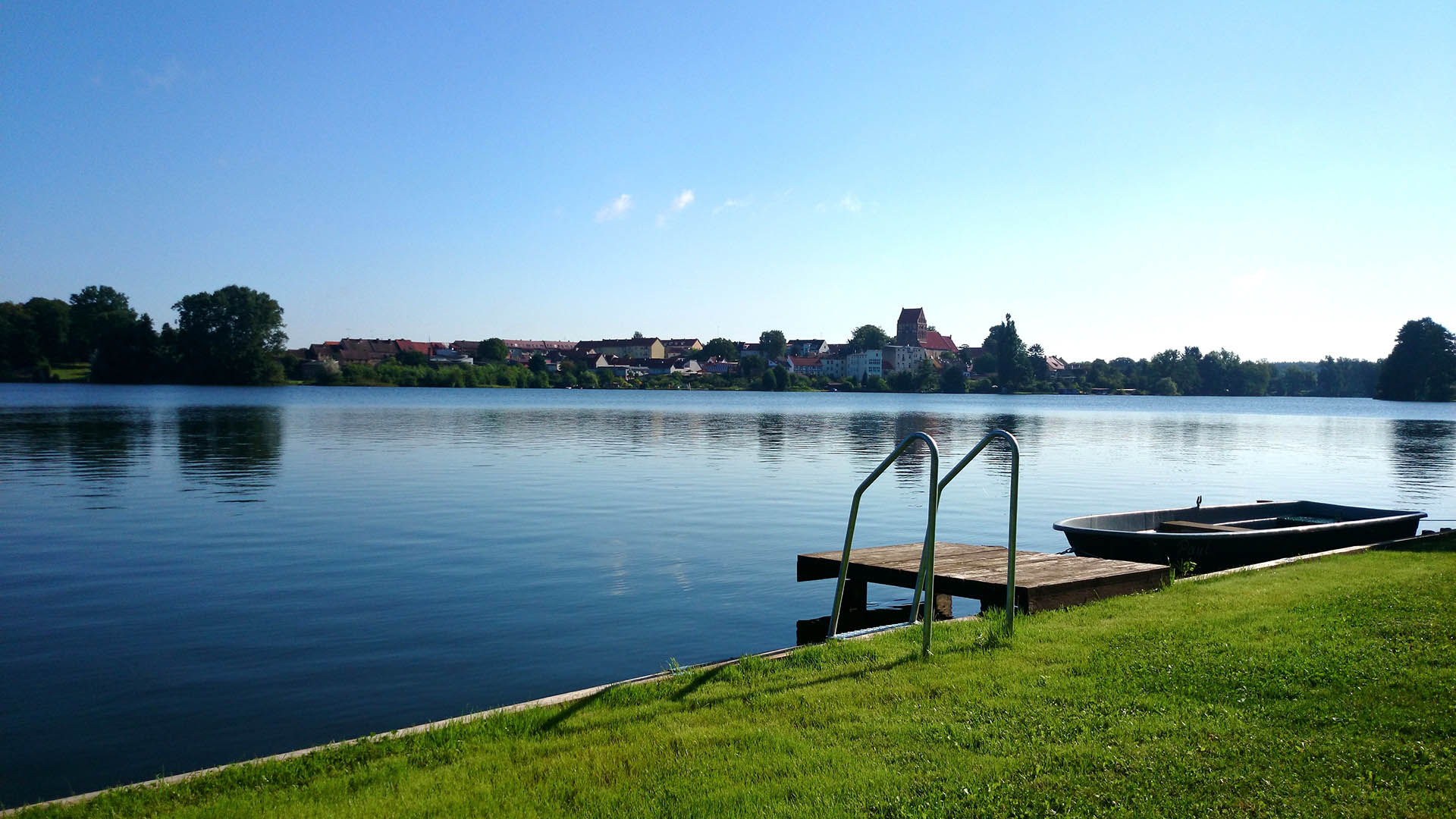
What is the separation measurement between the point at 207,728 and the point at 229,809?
429 cm

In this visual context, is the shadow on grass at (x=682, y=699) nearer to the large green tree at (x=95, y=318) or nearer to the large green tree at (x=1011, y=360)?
the large green tree at (x=95, y=318)

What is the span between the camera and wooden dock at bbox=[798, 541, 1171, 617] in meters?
10.2

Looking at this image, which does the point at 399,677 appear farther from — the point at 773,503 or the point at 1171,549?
the point at 773,503

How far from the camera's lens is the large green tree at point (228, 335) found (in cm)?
13288

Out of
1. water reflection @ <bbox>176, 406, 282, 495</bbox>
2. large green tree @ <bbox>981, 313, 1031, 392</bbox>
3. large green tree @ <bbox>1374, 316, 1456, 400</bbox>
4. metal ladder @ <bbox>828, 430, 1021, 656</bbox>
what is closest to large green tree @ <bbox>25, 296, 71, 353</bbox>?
water reflection @ <bbox>176, 406, 282, 495</bbox>

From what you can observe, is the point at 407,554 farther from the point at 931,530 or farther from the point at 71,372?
the point at 71,372

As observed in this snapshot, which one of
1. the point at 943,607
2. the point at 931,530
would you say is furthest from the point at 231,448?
the point at 931,530

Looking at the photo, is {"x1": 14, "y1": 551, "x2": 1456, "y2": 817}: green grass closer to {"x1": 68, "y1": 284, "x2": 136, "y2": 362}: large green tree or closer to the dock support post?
the dock support post

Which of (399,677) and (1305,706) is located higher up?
(1305,706)

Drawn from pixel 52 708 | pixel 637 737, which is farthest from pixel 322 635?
pixel 637 737

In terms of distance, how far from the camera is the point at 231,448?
1558 inches

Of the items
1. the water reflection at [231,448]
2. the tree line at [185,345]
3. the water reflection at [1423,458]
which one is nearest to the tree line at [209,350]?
the tree line at [185,345]

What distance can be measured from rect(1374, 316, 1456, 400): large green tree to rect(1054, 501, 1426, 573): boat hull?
161 metres

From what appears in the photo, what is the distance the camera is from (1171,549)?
47.9ft
